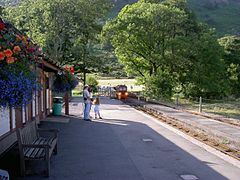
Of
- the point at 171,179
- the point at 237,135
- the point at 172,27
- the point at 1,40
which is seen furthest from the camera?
the point at 172,27

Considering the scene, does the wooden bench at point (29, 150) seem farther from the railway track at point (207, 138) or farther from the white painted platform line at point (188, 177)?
the railway track at point (207, 138)

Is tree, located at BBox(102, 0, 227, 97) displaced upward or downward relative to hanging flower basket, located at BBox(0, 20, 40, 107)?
upward

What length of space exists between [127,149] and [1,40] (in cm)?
695

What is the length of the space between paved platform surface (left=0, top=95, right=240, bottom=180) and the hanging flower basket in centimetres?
314

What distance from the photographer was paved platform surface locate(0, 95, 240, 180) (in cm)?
811

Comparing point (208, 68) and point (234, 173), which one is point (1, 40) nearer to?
point (234, 173)

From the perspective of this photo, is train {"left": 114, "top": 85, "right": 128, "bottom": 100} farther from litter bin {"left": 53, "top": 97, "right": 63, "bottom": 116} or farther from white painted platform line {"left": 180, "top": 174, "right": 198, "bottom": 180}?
white painted platform line {"left": 180, "top": 174, "right": 198, "bottom": 180}

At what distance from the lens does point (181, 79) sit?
46.5 m

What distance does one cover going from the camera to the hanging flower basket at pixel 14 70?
4.80 meters

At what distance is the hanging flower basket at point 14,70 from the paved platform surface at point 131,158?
3.14 m

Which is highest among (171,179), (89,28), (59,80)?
(89,28)

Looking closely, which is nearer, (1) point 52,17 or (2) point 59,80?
(2) point 59,80

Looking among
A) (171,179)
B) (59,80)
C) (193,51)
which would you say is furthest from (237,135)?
(193,51)

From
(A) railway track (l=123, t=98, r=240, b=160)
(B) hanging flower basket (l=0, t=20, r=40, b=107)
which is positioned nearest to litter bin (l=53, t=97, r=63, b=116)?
(A) railway track (l=123, t=98, r=240, b=160)
